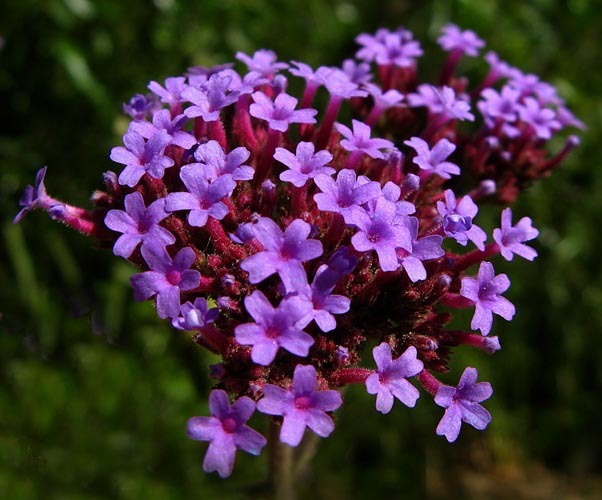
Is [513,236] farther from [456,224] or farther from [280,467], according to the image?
[280,467]

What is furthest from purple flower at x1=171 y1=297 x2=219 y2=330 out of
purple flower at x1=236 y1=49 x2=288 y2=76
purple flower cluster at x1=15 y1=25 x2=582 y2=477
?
purple flower at x1=236 y1=49 x2=288 y2=76

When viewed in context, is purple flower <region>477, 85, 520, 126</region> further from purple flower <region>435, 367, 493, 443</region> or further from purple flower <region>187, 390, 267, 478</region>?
purple flower <region>187, 390, 267, 478</region>

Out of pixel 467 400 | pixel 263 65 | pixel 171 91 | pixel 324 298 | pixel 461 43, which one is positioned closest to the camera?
pixel 324 298

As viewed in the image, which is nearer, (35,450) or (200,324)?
(200,324)

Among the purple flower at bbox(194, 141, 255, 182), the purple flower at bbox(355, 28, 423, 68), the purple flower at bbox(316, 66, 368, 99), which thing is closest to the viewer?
the purple flower at bbox(194, 141, 255, 182)

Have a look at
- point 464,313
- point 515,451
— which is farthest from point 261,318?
point 515,451

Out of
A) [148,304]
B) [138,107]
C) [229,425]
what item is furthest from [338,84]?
[148,304]

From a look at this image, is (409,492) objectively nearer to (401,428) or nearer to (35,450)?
(401,428)
